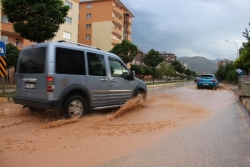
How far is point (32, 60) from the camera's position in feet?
19.3

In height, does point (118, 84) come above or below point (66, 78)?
below

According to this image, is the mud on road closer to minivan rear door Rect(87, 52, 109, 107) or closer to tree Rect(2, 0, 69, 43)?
minivan rear door Rect(87, 52, 109, 107)

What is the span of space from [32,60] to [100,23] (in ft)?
166

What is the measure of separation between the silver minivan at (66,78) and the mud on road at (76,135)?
447mm

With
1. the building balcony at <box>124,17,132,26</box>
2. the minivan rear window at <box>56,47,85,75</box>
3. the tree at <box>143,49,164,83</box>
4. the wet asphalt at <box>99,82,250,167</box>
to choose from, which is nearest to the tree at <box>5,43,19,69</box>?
the minivan rear window at <box>56,47,85,75</box>

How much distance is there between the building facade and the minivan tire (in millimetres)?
47701

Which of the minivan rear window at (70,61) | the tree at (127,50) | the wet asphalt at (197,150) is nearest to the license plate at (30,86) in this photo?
the minivan rear window at (70,61)

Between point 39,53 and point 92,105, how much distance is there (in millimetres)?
1997

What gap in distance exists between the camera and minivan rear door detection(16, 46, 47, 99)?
5582 millimetres

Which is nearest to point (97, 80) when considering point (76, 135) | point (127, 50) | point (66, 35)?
point (76, 135)

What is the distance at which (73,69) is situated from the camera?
5.96 m

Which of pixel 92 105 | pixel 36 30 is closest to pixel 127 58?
pixel 36 30

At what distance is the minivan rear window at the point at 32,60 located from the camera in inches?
221

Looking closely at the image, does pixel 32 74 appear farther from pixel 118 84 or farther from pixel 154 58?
pixel 154 58
